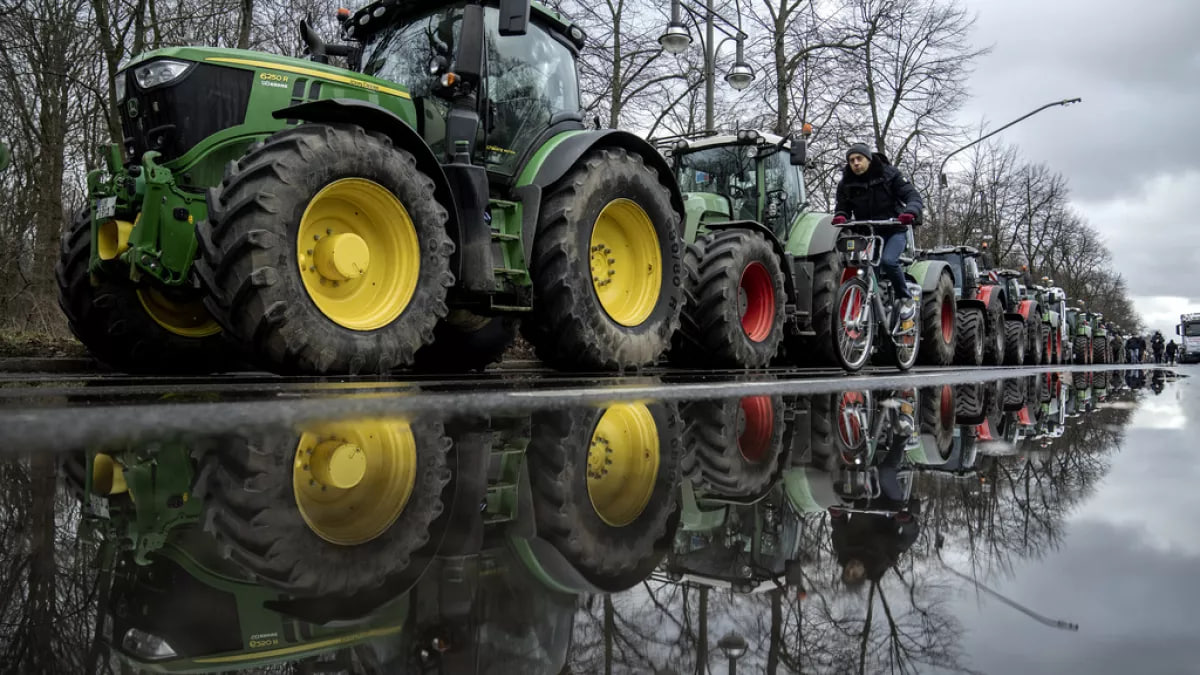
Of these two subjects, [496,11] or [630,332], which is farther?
[630,332]

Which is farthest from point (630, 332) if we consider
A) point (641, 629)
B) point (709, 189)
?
point (641, 629)

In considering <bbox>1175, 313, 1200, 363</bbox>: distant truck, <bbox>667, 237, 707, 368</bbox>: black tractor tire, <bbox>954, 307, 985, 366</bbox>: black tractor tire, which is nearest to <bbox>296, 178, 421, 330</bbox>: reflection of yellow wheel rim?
<bbox>667, 237, 707, 368</bbox>: black tractor tire

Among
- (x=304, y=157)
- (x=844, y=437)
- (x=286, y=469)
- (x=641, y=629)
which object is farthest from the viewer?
(x=304, y=157)

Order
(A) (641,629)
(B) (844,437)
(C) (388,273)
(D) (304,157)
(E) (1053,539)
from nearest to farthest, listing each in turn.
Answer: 1. (A) (641,629)
2. (E) (1053,539)
3. (B) (844,437)
4. (D) (304,157)
5. (C) (388,273)

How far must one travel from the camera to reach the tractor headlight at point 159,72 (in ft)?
17.1

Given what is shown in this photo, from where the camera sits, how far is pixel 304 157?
455cm

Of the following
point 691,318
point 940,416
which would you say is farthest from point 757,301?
point 940,416

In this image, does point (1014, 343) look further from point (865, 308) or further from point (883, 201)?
point (865, 308)

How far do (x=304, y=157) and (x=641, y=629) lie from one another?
4.04 m

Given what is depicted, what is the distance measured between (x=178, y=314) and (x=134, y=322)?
32 centimetres

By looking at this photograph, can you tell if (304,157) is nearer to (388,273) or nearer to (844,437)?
(388,273)

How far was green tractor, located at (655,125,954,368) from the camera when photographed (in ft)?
26.7

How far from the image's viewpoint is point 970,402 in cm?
488

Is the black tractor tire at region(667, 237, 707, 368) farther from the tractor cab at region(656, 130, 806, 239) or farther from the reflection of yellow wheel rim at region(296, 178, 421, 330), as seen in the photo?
the reflection of yellow wheel rim at region(296, 178, 421, 330)
